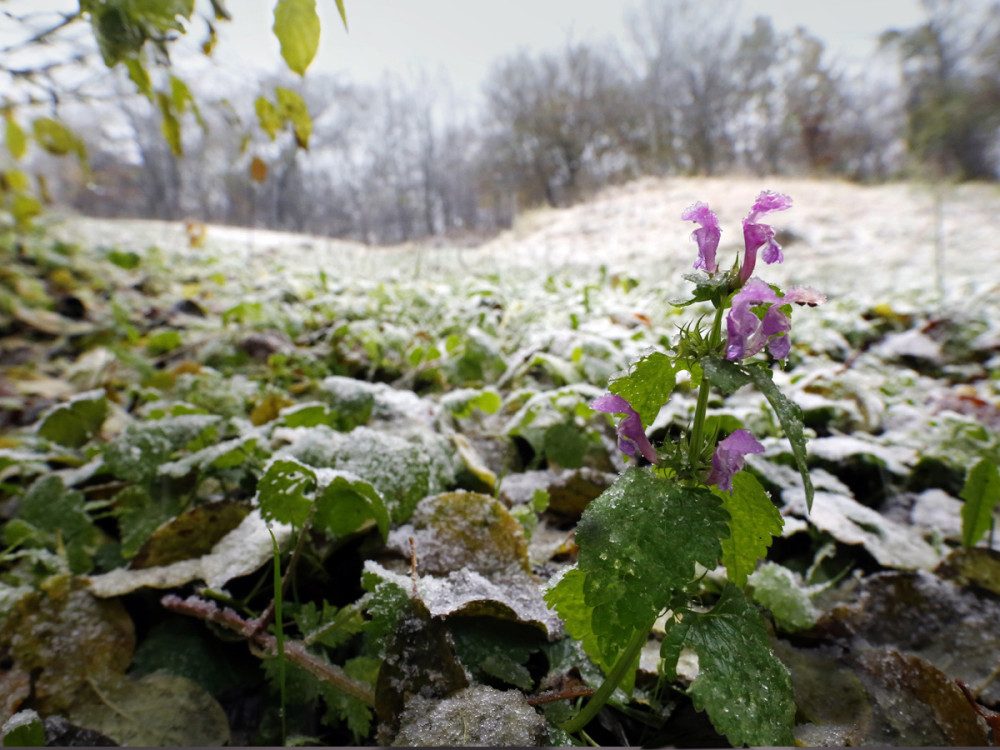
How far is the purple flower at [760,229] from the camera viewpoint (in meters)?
0.48

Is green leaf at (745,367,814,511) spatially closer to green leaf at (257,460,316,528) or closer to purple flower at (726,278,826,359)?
purple flower at (726,278,826,359)

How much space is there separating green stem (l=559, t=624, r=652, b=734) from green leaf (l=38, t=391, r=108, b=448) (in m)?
1.29

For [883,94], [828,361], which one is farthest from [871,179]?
[828,361]

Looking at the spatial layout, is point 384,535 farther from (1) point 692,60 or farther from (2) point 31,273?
(1) point 692,60

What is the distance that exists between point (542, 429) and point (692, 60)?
20.3 meters

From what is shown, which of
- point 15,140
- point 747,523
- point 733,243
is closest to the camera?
point 747,523

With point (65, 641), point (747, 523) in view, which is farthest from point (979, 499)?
point (65, 641)

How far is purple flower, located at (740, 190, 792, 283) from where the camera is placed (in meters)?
0.48

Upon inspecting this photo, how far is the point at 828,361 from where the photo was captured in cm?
236

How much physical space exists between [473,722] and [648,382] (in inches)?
15.4

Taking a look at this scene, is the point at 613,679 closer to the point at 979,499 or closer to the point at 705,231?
the point at 705,231

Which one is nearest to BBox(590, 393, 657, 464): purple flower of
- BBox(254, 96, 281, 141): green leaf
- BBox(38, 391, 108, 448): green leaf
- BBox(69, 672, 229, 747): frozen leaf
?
BBox(69, 672, 229, 747): frozen leaf

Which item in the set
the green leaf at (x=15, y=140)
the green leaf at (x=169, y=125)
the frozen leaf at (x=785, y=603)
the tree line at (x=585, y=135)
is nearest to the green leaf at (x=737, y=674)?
the frozen leaf at (x=785, y=603)

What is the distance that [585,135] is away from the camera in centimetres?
1973
